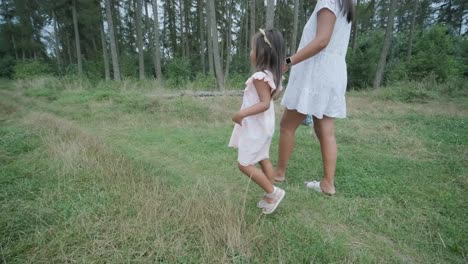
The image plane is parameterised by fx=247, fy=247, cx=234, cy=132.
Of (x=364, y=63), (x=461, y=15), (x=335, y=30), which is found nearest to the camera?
(x=335, y=30)

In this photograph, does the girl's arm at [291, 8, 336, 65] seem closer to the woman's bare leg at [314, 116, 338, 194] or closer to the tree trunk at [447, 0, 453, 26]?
the woman's bare leg at [314, 116, 338, 194]

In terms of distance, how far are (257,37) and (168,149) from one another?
81.7 inches

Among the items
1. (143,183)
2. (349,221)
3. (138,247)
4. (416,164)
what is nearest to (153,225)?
(138,247)

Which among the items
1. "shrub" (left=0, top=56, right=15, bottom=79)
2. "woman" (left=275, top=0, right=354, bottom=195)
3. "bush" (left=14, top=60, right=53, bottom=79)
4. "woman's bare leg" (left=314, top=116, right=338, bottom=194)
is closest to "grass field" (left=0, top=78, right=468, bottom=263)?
"woman's bare leg" (left=314, top=116, right=338, bottom=194)

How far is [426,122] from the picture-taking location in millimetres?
4602

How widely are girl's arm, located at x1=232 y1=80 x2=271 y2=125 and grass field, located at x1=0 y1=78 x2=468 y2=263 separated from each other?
50 cm

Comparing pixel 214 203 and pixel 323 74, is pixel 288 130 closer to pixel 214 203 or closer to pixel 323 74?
pixel 323 74

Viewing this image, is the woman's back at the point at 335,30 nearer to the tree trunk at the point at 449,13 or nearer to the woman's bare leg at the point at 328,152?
the woman's bare leg at the point at 328,152

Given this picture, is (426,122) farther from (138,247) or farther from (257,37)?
(138,247)

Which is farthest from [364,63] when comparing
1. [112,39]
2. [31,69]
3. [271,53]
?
[31,69]

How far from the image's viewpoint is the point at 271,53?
65.9 inches

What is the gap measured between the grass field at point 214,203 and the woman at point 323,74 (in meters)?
0.49

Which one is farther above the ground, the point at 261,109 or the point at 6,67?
the point at 6,67

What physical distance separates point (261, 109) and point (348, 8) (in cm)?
111
